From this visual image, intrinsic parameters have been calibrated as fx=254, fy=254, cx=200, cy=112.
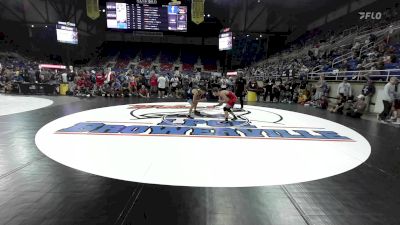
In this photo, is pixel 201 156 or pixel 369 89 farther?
pixel 369 89

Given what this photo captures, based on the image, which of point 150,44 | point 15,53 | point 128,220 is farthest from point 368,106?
point 15,53

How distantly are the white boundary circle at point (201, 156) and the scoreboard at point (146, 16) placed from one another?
14.6 m

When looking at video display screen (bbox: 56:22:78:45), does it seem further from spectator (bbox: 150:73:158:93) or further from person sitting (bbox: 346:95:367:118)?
person sitting (bbox: 346:95:367:118)

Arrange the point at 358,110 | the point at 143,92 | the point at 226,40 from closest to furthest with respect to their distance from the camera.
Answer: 1. the point at 358,110
2. the point at 143,92
3. the point at 226,40

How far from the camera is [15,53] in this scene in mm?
27703

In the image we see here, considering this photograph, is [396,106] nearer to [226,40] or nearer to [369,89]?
[369,89]

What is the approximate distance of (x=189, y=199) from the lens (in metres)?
2.39

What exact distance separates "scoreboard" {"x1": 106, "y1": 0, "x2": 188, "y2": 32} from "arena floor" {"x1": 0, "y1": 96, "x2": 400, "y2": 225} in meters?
16.6

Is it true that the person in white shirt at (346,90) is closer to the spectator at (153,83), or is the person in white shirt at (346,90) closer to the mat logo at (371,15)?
the spectator at (153,83)

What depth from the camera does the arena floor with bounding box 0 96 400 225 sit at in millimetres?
2084

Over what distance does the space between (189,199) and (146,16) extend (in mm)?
18274

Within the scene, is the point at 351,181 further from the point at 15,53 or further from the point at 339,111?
the point at 15,53

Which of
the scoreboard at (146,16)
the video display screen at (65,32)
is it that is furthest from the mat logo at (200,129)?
the video display screen at (65,32)

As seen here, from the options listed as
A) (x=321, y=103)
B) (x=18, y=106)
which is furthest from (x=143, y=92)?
(x=321, y=103)
